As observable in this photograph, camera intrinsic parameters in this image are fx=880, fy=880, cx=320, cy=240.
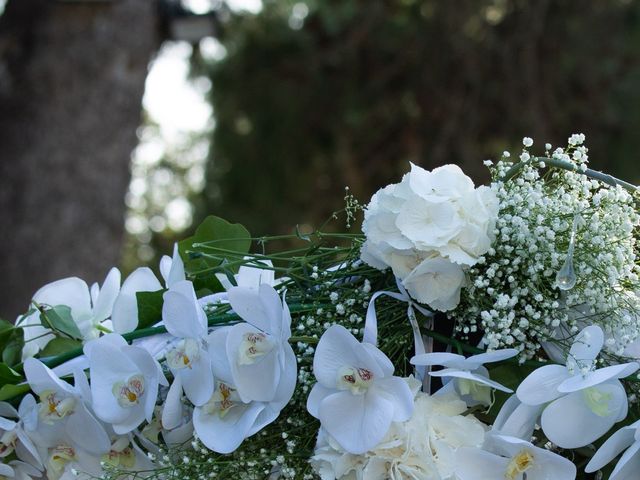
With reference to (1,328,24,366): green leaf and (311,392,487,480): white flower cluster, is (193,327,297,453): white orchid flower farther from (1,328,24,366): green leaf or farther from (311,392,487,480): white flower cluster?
(1,328,24,366): green leaf

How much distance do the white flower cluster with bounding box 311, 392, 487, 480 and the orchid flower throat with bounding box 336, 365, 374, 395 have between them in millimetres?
47

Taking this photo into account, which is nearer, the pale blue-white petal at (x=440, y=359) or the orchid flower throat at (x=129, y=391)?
the pale blue-white petal at (x=440, y=359)

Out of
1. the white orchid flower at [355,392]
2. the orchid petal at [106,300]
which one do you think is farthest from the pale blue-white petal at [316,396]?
the orchid petal at [106,300]

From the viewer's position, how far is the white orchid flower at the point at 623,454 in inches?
31.7

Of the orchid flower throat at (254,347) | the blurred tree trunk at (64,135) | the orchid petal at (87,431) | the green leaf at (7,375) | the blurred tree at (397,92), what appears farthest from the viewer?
the blurred tree at (397,92)

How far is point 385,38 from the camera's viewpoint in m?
5.19

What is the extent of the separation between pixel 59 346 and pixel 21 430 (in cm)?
14

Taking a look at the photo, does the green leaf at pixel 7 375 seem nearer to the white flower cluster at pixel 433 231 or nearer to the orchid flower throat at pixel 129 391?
the orchid flower throat at pixel 129 391

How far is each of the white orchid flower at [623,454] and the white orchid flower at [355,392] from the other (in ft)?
0.59

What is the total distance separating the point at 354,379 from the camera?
33.9 inches

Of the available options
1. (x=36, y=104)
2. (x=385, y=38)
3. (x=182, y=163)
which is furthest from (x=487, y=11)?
(x=182, y=163)

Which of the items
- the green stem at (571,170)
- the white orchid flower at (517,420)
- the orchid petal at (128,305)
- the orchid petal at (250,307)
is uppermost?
the green stem at (571,170)

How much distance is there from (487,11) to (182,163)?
25.5 ft

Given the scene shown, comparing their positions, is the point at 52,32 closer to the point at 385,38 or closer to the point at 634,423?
the point at 385,38
